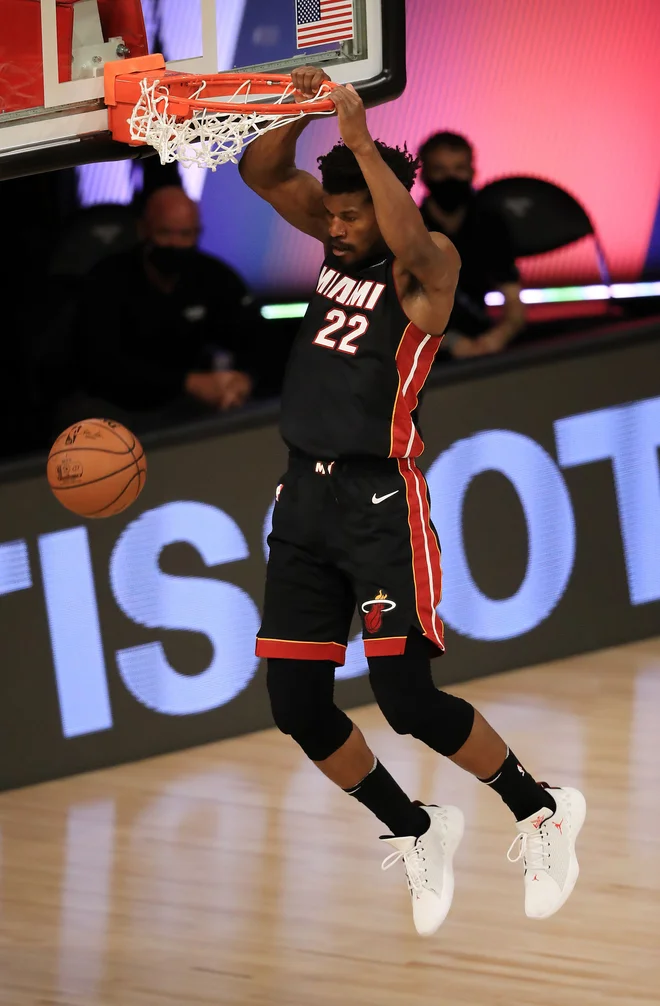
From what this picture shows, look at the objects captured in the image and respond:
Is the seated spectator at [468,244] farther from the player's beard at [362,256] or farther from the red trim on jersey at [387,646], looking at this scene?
the red trim on jersey at [387,646]

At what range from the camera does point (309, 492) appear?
394 centimetres

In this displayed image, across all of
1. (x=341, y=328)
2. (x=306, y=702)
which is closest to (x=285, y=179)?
(x=341, y=328)

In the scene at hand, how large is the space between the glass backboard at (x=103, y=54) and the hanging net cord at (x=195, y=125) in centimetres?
20

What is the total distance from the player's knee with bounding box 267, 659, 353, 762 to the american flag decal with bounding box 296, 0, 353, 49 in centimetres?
187

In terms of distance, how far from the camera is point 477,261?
7.05 m

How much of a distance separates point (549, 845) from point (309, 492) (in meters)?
1.20

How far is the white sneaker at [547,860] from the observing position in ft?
13.5

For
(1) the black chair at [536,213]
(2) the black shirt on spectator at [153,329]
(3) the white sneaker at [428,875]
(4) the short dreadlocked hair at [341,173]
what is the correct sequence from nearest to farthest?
(4) the short dreadlocked hair at [341,173], (3) the white sneaker at [428,875], (2) the black shirt on spectator at [153,329], (1) the black chair at [536,213]

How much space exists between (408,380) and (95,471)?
95 cm

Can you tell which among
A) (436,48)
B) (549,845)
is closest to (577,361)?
(436,48)

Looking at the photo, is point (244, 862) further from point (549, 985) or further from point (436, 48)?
point (436, 48)

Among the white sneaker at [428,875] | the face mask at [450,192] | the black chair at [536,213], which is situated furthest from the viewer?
the black chair at [536,213]

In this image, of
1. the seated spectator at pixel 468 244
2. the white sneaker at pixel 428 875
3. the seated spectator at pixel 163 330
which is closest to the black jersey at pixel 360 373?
the white sneaker at pixel 428 875

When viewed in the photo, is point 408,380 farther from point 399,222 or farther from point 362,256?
point 399,222
